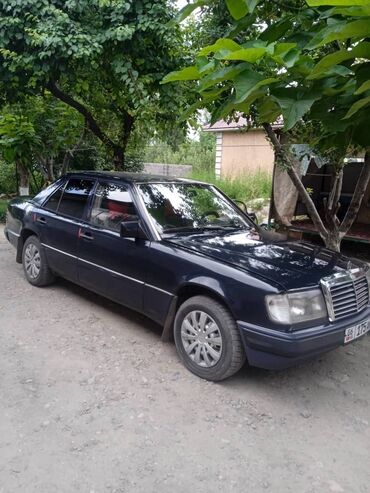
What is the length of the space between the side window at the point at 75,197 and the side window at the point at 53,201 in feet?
0.34

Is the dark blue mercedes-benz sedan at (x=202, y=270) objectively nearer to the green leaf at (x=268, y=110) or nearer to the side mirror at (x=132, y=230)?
the side mirror at (x=132, y=230)

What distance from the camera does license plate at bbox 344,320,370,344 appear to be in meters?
3.53

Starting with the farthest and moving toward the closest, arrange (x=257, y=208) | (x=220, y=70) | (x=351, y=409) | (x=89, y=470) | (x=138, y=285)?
1. (x=257, y=208)
2. (x=138, y=285)
3. (x=351, y=409)
4. (x=89, y=470)
5. (x=220, y=70)

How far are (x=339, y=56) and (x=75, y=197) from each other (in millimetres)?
4146

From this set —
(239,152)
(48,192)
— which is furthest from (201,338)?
(239,152)

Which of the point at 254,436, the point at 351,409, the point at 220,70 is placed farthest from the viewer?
the point at 351,409

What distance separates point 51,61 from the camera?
5.77 meters

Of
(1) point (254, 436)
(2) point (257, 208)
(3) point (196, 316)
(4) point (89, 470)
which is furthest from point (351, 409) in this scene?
(2) point (257, 208)

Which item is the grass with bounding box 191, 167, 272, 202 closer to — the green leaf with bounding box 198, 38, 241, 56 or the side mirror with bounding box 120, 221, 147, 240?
the side mirror with bounding box 120, 221, 147, 240

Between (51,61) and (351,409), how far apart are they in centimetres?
529

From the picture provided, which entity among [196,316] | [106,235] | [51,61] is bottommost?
[196,316]

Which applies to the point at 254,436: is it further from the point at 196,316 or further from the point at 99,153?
the point at 99,153

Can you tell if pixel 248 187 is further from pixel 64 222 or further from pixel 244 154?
pixel 64 222

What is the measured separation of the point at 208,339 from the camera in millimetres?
3699
